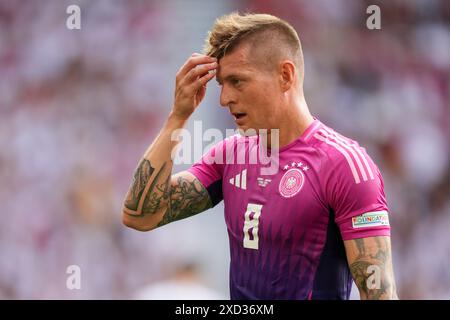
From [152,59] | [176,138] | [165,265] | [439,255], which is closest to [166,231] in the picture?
[165,265]

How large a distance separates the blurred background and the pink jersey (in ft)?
10.4

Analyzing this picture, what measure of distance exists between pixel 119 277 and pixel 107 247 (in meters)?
0.32

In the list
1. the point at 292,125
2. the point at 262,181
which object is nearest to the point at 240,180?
the point at 262,181

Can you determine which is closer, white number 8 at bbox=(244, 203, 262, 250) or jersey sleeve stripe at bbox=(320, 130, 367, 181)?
jersey sleeve stripe at bbox=(320, 130, 367, 181)

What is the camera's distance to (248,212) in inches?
140

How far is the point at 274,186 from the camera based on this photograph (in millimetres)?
3520

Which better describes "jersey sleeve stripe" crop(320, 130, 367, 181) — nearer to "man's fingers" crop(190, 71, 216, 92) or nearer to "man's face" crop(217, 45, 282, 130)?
"man's face" crop(217, 45, 282, 130)

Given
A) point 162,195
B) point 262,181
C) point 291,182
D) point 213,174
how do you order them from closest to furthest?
point 291,182 < point 262,181 < point 162,195 < point 213,174

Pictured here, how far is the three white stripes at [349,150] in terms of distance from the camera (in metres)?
A: 3.24

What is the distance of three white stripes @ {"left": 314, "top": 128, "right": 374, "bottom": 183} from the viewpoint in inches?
128

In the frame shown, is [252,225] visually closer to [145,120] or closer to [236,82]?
[236,82]

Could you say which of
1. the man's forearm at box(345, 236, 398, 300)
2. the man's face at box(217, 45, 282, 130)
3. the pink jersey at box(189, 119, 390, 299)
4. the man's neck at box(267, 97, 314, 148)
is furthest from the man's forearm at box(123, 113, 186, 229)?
the man's forearm at box(345, 236, 398, 300)

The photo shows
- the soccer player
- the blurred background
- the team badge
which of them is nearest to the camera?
the soccer player

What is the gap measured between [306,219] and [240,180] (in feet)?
1.63
